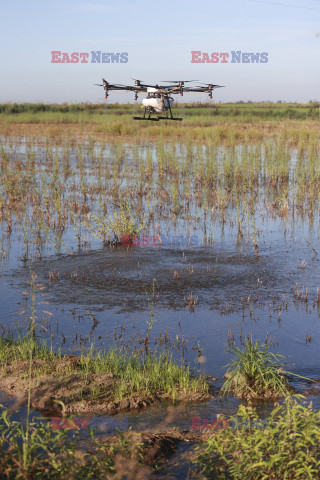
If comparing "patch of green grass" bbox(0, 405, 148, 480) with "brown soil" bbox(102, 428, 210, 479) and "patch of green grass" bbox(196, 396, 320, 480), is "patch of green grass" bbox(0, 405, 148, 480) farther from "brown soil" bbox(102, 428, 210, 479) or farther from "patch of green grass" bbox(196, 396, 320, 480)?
"patch of green grass" bbox(196, 396, 320, 480)

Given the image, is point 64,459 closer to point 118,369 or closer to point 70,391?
point 70,391

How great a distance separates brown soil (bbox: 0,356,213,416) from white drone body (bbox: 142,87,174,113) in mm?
9618

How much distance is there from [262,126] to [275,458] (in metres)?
32.0

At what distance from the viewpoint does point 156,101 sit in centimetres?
1323

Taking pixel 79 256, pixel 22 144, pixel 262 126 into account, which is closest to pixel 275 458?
pixel 79 256

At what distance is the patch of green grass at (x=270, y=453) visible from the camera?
2.85m

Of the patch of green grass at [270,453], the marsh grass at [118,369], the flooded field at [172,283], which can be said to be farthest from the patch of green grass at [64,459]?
the marsh grass at [118,369]


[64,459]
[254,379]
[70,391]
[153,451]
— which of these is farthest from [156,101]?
[64,459]

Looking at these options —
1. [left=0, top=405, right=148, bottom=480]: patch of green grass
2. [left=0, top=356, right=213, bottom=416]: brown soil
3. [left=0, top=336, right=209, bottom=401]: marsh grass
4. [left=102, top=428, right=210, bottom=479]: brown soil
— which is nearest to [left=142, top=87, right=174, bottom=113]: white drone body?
[left=0, top=336, right=209, bottom=401]: marsh grass

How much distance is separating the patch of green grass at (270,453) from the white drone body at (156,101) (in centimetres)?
1095

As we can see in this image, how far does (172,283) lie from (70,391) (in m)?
3.33

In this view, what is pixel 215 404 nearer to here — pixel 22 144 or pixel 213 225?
pixel 213 225

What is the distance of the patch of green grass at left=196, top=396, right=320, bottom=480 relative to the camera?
285 centimetres

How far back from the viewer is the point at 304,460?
2.96 m
